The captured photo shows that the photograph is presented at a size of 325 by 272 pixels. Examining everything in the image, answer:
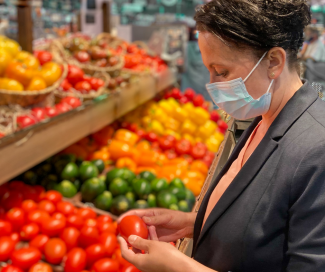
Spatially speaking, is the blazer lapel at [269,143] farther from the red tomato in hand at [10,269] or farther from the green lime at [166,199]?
the green lime at [166,199]

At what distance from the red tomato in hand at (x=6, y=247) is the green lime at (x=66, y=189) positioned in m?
0.60

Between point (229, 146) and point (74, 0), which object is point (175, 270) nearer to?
point (229, 146)

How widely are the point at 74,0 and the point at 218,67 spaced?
13161mm

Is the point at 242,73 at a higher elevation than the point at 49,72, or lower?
higher

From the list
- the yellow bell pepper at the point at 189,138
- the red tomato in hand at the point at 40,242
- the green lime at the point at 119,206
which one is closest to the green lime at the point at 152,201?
the green lime at the point at 119,206

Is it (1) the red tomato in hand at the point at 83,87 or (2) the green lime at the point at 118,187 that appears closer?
(2) the green lime at the point at 118,187

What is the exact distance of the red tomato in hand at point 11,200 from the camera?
200 cm

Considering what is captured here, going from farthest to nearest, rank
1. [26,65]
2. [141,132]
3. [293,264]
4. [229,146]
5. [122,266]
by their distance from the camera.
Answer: [141,132] → [26,65] → [122,266] → [229,146] → [293,264]

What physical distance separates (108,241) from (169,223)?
0.73 meters

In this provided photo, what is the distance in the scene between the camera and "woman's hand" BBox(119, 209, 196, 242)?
1.16m

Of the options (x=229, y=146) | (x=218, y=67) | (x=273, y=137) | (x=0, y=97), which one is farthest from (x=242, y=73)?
(x=0, y=97)

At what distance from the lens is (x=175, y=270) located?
82 cm

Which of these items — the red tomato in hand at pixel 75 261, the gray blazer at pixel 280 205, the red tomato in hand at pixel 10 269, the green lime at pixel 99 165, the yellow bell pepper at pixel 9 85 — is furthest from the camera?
the green lime at pixel 99 165

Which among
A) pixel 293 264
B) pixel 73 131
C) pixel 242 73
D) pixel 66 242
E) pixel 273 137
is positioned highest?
pixel 242 73
